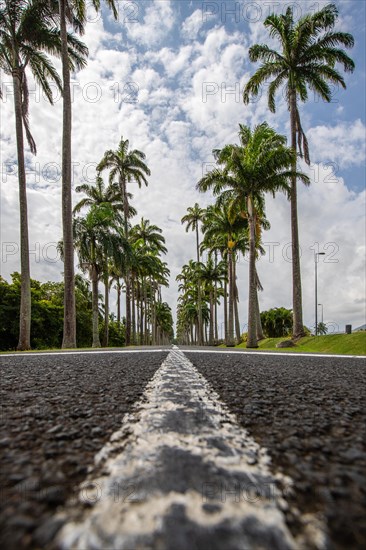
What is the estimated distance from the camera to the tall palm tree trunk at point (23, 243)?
44.7 feet

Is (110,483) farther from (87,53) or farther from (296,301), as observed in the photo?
(87,53)

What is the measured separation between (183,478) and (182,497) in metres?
0.08

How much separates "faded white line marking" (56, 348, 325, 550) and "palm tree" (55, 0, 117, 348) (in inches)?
544

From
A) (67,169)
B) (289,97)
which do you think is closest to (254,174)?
(289,97)

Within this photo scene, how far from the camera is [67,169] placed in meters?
15.1

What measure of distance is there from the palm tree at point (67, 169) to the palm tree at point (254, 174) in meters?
9.27

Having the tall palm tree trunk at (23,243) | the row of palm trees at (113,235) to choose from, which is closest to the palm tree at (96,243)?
the row of palm trees at (113,235)

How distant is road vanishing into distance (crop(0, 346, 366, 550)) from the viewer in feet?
1.51

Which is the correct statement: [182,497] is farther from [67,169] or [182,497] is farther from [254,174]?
[254,174]

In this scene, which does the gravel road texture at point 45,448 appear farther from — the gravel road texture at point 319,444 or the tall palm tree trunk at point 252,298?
the tall palm tree trunk at point 252,298

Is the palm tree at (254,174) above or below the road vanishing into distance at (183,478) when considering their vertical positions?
above

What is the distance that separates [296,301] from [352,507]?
17501 mm

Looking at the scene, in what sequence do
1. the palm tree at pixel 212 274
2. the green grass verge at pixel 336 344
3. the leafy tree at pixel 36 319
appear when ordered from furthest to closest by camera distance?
the palm tree at pixel 212 274 → the leafy tree at pixel 36 319 → the green grass verge at pixel 336 344

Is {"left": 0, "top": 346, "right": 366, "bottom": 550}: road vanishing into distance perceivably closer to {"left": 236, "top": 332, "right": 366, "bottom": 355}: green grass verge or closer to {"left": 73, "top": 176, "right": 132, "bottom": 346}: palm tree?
{"left": 236, "top": 332, "right": 366, "bottom": 355}: green grass verge
